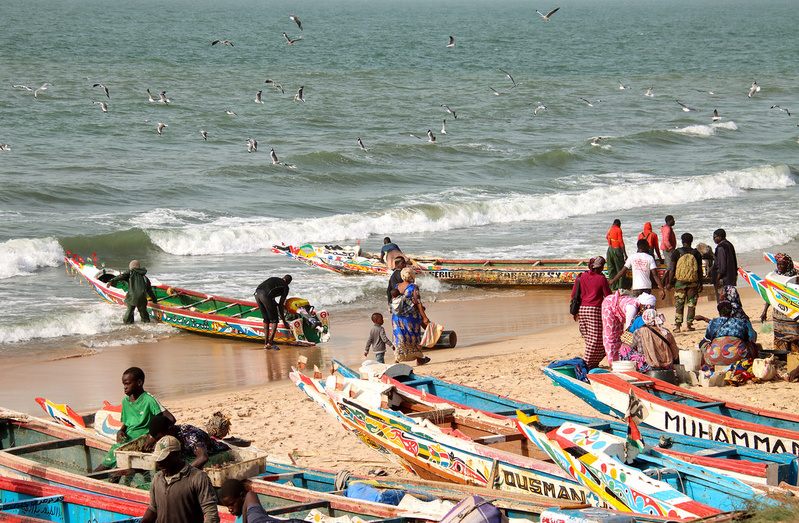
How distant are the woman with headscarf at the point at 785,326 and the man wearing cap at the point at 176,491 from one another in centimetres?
814

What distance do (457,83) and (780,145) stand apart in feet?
74.2

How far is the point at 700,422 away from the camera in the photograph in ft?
28.9

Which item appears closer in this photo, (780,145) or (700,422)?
(700,422)

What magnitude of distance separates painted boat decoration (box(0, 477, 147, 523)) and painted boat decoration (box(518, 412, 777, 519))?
3.30 meters

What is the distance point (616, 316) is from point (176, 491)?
22.0ft

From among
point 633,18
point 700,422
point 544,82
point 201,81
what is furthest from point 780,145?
point 633,18

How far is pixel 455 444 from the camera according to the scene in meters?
8.32

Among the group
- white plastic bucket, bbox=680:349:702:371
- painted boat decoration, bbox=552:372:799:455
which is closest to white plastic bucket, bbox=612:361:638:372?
painted boat decoration, bbox=552:372:799:455

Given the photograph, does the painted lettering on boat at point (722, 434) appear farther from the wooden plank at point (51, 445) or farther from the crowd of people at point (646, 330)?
the wooden plank at point (51, 445)

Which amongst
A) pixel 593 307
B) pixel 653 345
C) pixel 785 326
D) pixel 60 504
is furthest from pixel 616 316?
pixel 60 504

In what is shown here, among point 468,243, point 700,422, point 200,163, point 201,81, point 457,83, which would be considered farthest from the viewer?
point 457,83

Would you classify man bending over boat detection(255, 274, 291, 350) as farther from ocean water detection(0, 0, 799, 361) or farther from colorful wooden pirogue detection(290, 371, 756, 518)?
colorful wooden pirogue detection(290, 371, 756, 518)

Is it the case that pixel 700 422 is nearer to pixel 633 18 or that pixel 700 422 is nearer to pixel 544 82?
pixel 544 82

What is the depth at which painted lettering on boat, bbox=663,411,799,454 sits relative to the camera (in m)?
8.20
